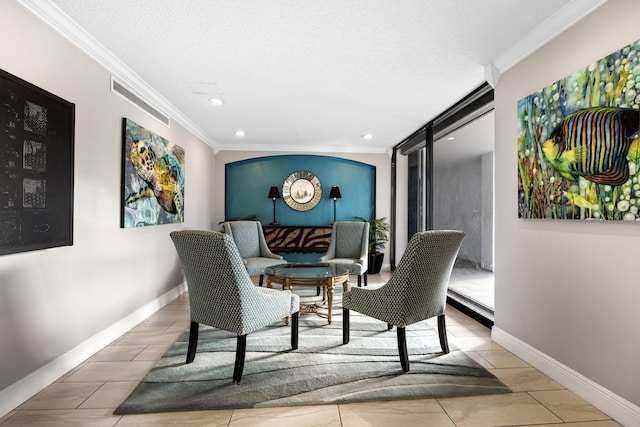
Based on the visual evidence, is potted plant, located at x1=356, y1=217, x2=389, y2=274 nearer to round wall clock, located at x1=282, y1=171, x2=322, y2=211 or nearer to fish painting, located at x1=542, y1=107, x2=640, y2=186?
round wall clock, located at x1=282, y1=171, x2=322, y2=211

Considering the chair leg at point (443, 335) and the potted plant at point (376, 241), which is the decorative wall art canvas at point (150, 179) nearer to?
the chair leg at point (443, 335)

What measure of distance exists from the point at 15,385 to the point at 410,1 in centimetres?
322

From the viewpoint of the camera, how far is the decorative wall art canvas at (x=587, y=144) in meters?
1.71

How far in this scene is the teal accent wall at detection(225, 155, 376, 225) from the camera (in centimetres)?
632

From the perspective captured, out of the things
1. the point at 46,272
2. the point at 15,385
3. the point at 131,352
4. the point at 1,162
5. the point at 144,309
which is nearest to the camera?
the point at 1,162

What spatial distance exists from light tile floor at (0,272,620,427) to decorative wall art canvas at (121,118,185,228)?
1380 millimetres

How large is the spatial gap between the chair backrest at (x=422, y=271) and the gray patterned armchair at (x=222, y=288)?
0.92 m

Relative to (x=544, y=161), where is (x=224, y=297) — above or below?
below

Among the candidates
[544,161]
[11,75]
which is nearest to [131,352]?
[11,75]

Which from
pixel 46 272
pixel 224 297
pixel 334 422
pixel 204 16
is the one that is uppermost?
pixel 204 16

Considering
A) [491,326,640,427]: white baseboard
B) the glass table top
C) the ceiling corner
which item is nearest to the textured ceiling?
the ceiling corner

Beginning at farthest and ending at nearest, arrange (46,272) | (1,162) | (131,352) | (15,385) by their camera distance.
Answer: (131,352), (46,272), (15,385), (1,162)

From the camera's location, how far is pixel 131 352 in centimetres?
263

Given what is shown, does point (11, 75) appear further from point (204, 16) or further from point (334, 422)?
point (334, 422)
